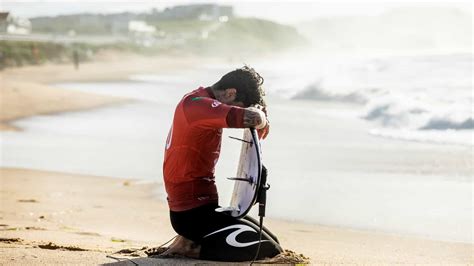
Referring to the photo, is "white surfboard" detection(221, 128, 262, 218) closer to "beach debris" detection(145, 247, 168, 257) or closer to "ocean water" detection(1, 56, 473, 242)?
"beach debris" detection(145, 247, 168, 257)

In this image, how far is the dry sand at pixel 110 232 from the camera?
15.0ft

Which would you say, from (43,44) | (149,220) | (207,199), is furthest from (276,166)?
(43,44)

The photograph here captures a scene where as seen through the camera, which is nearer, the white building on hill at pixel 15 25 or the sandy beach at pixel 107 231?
the sandy beach at pixel 107 231

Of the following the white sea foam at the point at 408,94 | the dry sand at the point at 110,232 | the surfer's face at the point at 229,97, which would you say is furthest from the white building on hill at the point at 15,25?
the surfer's face at the point at 229,97

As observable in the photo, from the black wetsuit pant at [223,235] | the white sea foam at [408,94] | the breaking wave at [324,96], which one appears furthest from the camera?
the breaking wave at [324,96]

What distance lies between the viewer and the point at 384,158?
981cm

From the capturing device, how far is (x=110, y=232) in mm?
5891

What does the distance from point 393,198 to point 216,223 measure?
3.54m

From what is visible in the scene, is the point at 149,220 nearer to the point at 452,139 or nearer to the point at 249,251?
the point at 249,251

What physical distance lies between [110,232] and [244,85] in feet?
7.44

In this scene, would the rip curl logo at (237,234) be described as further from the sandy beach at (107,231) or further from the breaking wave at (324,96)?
the breaking wave at (324,96)

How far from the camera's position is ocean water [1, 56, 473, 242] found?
6871 mm

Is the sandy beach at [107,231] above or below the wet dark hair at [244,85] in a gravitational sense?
below

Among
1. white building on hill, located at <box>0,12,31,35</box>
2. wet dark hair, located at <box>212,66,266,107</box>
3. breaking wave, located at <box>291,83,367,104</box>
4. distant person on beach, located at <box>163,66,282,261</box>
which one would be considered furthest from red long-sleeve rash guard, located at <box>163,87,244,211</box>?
white building on hill, located at <box>0,12,31,35</box>
